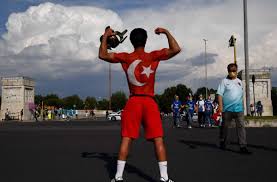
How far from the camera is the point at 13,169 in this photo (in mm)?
7254

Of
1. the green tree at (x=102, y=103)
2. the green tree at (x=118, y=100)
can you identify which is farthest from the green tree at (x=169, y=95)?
the green tree at (x=102, y=103)

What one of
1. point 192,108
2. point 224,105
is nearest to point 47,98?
point 192,108

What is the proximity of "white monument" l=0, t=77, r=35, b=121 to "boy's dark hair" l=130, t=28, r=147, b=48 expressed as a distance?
5615 centimetres

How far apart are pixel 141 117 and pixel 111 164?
7.70ft

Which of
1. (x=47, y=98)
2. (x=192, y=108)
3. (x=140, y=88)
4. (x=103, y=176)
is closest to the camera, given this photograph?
(x=140, y=88)

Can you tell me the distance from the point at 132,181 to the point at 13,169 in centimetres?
245

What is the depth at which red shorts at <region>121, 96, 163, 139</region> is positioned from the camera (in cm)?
543

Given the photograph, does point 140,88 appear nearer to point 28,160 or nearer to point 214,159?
point 214,159

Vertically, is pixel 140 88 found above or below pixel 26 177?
above

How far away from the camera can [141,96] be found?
549 cm

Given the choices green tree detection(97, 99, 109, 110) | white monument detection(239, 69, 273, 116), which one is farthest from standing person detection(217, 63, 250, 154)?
green tree detection(97, 99, 109, 110)

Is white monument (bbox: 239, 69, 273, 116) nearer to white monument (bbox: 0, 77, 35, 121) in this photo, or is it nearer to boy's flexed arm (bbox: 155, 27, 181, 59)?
white monument (bbox: 0, 77, 35, 121)

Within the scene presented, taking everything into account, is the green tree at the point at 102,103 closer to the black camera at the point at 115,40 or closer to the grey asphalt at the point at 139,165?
the grey asphalt at the point at 139,165

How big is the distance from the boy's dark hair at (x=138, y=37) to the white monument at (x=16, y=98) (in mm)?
56155
